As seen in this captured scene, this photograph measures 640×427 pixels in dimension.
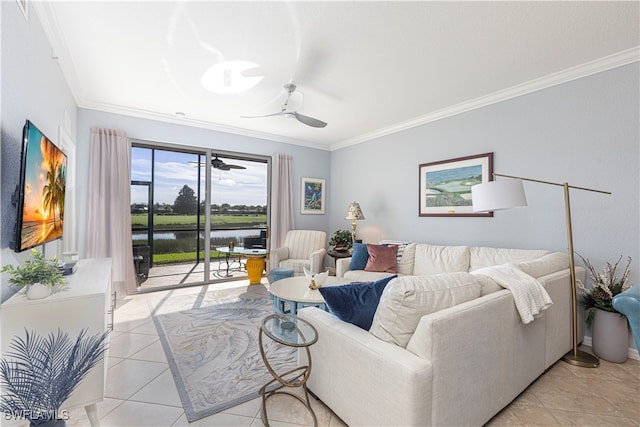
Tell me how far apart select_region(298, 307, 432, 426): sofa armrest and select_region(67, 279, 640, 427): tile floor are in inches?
8.3

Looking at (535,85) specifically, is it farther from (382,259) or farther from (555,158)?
(382,259)

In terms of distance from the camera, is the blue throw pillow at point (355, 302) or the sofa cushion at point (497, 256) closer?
the blue throw pillow at point (355, 302)

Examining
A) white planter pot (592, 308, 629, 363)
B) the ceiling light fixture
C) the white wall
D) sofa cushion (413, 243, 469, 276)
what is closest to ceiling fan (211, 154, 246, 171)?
the ceiling light fixture

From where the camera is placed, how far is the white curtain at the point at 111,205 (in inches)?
150

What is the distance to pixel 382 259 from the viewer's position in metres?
3.79

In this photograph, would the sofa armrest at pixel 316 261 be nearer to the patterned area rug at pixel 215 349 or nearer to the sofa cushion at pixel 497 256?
the patterned area rug at pixel 215 349

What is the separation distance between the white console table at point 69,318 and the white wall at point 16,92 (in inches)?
8.1

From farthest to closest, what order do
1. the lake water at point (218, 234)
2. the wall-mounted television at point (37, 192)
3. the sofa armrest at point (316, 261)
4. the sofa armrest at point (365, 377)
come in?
the lake water at point (218, 234), the sofa armrest at point (316, 261), the wall-mounted television at point (37, 192), the sofa armrest at point (365, 377)

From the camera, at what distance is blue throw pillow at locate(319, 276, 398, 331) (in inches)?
62.9

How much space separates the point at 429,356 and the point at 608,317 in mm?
2216

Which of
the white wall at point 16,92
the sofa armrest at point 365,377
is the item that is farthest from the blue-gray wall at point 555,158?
the white wall at point 16,92

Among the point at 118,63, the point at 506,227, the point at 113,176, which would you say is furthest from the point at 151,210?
the point at 506,227

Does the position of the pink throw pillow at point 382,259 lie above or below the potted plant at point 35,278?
below

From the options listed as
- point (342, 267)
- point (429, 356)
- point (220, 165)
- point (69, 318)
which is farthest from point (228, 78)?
point (429, 356)
